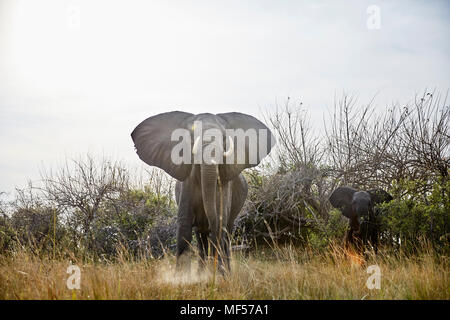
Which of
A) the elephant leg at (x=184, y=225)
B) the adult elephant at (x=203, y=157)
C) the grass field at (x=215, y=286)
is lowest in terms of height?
the grass field at (x=215, y=286)

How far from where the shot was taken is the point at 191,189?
640cm

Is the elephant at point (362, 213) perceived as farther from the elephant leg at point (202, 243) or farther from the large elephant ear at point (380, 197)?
the elephant leg at point (202, 243)

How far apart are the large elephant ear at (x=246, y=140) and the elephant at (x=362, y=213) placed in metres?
2.52

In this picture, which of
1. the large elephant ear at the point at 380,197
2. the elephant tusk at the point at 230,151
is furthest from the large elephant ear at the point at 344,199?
the elephant tusk at the point at 230,151

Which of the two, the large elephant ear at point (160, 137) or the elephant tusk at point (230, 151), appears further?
the large elephant ear at point (160, 137)

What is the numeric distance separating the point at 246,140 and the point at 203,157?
1.25 meters

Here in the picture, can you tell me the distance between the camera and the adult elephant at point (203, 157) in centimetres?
596

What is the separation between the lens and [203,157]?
5832mm

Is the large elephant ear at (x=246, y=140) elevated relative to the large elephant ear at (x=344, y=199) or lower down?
elevated

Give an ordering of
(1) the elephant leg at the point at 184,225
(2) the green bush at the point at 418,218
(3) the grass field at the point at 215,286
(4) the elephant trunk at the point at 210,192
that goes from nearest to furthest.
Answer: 1. (3) the grass field at the point at 215,286
2. (4) the elephant trunk at the point at 210,192
3. (1) the elephant leg at the point at 184,225
4. (2) the green bush at the point at 418,218

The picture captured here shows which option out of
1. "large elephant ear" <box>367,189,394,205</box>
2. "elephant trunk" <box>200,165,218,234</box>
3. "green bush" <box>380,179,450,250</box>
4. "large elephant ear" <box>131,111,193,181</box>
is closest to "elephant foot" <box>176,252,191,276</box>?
"elephant trunk" <box>200,165,218,234</box>
